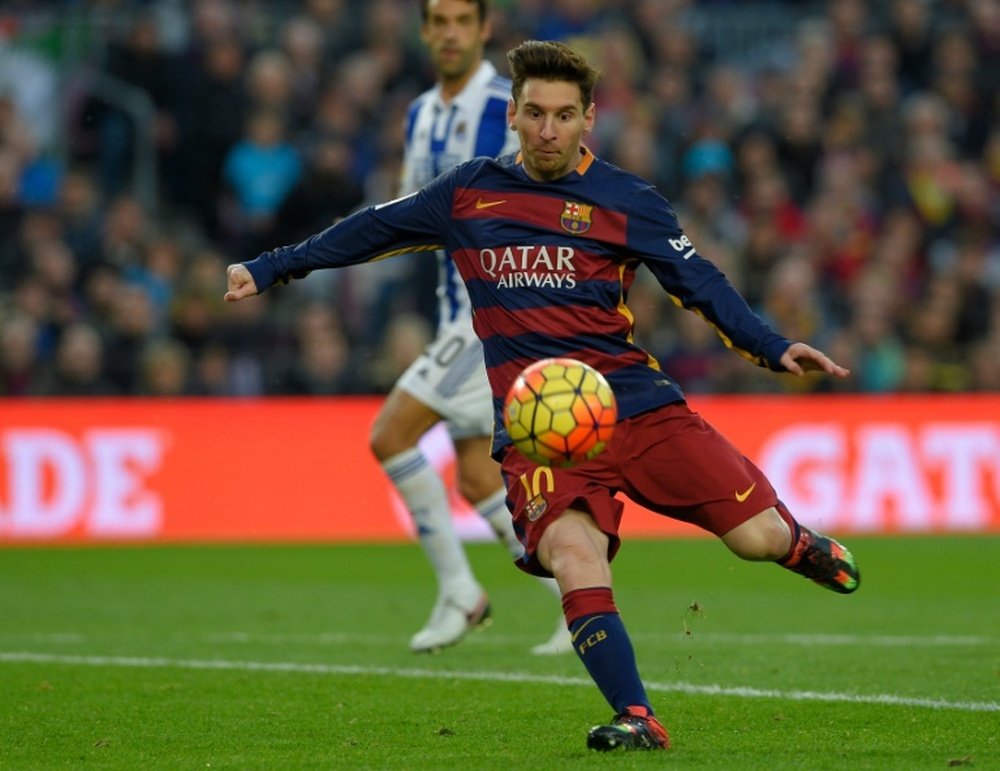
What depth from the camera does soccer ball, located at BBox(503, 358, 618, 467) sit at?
18.6 feet

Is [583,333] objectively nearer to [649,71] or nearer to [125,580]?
[125,580]

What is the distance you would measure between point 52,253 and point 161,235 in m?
1.42

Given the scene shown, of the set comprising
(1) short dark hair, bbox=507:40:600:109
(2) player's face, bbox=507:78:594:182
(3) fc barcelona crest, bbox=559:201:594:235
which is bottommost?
(3) fc barcelona crest, bbox=559:201:594:235

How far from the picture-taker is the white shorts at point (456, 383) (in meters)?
8.84

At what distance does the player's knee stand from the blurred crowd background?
9249mm

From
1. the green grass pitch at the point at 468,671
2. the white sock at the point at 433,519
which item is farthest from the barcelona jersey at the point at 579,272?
the white sock at the point at 433,519

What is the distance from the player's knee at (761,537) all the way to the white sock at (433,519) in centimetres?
285

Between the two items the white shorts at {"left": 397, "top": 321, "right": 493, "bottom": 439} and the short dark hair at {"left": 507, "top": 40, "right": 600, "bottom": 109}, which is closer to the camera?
the short dark hair at {"left": 507, "top": 40, "right": 600, "bottom": 109}

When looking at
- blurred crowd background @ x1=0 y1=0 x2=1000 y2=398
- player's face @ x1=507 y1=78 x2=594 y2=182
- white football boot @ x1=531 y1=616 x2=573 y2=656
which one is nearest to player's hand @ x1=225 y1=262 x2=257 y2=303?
player's face @ x1=507 y1=78 x2=594 y2=182

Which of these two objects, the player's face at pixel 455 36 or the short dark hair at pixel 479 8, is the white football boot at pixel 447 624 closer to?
the player's face at pixel 455 36

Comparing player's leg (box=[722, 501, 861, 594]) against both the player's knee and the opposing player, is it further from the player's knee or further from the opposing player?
the opposing player

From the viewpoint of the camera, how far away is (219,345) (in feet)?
52.9

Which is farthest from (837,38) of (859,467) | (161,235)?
(161,235)

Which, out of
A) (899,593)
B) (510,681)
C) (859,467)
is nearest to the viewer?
(510,681)
